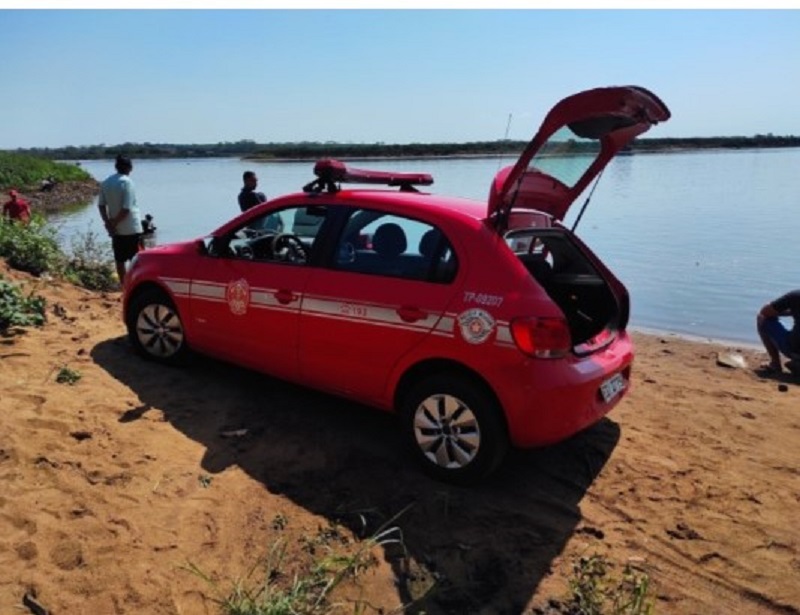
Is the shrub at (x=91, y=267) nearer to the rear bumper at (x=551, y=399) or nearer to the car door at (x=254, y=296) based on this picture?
the car door at (x=254, y=296)

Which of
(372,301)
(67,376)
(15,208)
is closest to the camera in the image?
(372,301)

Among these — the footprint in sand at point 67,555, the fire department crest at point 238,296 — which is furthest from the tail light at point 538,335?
the footprint in sand at point 67,555

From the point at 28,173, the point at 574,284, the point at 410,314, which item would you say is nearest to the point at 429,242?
the point at 410,314

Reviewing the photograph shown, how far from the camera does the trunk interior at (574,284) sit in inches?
186

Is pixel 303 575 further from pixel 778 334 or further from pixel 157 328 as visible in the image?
pixel 778 334

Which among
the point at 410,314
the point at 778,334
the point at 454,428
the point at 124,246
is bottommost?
the point at 778,334

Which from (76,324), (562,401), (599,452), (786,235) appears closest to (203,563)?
(562,401)

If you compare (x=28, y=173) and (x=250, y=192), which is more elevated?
(x=250, y=192)

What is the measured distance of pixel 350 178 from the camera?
16.9 ft

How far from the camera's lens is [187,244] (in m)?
5.71

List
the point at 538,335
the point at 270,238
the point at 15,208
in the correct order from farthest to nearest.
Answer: the point at 15,208
the point at 270,238
the point at 538,335

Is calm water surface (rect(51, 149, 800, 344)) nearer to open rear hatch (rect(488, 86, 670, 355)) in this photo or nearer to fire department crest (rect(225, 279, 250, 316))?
open rear hatch (rect(488, 86, 670, 355))

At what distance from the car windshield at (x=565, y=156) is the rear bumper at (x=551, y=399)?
125 centimetres

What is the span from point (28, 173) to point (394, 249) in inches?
1777
